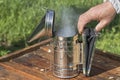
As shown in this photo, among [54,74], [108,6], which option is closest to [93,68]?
[54,74]

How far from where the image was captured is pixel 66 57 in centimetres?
238

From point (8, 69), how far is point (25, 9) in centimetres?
223

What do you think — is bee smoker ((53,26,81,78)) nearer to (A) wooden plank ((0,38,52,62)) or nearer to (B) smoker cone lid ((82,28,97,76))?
(B) smoker cone lid ((82,28,97,76))

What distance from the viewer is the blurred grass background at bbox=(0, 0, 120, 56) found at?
4.12 m

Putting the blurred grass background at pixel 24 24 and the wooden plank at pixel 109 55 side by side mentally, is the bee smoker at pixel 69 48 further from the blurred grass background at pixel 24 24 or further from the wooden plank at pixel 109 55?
the blurred grass background at pixel 24 24

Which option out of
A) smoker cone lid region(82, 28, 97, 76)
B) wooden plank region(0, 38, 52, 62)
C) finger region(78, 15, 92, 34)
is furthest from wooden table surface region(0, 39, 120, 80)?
finger region(78, 15, 92, 34)

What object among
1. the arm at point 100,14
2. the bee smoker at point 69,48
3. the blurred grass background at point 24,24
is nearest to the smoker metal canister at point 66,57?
the bee smoker at point 69,48

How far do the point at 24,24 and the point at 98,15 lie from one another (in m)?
2.13

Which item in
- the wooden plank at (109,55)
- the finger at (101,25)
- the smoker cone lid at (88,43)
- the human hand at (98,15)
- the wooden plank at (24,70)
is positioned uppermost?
the human hand at (98,15)

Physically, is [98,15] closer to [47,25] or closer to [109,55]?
[47,25]

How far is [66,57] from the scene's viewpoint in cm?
238

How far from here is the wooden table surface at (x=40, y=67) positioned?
96.6 inches

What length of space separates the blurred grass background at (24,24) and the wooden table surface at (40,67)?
44.4 inches

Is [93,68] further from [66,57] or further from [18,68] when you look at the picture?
[18,68]
